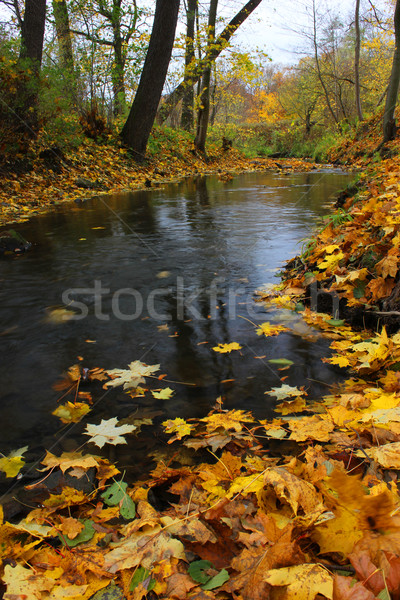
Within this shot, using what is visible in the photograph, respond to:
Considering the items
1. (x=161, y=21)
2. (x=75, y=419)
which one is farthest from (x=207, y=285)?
(x=161, y=21)

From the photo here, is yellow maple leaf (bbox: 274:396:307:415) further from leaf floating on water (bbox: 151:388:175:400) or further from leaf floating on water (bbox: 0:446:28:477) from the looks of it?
leaf floating on water (bbox: 0:446:28:477)

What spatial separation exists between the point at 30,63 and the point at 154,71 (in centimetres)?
417

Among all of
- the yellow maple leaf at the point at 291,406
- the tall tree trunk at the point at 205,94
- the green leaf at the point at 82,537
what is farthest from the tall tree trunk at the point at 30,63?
the green leaf at the point at 82,537

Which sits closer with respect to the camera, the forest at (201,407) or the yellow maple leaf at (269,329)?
the forest at (201,407)

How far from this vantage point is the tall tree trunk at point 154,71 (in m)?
10.1

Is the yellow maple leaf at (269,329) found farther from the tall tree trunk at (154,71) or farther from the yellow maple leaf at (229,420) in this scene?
the tall tree trunk at (154,71)

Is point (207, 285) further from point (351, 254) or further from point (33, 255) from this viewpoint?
point (33, 255)

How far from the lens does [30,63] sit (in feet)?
23.6

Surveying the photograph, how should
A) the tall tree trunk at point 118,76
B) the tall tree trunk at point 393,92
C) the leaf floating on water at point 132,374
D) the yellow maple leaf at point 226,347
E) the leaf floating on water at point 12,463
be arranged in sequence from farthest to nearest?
the tall tree trunk at point 118,76
the tall tree trunk at point 393,92
the yellow maple leaf at point 226,347
the leaf floating on water at point 132,374
the leaf floating on water at point 12,463

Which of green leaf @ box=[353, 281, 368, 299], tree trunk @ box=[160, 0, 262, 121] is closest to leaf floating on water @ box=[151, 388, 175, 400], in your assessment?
green leaf @ box=[353, 281, 368, 299]

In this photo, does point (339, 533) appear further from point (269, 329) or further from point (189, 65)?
point (189, 65)

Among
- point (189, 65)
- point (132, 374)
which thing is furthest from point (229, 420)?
point (189, 65)

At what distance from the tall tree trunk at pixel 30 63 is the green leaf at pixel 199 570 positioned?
8.07 m

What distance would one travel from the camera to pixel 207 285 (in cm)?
361
